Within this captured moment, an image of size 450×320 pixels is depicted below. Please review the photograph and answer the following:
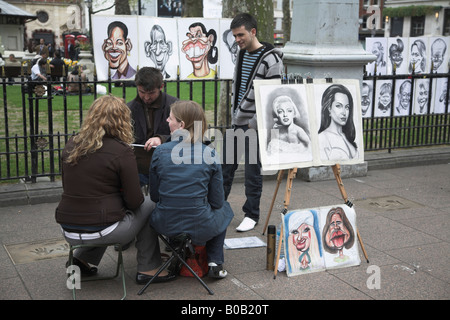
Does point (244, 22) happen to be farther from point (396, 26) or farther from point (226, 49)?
point (396, 26)

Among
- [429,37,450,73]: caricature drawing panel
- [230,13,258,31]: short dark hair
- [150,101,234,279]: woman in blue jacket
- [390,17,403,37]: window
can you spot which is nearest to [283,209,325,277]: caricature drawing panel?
[150,101,234,279]: woman in blue jacket

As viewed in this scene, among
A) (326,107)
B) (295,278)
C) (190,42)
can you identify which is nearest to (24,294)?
(295,278)

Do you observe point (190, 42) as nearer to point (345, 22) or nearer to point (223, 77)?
point (223, 77)

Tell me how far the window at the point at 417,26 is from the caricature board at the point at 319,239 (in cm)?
5232

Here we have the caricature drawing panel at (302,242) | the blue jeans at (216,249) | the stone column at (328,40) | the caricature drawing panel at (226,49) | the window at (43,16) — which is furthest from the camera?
the window at (43,16)

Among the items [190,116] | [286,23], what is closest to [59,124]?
[190,116]

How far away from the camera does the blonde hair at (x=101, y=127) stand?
3.64m

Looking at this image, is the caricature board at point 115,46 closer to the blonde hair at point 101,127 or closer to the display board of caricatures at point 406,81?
the blonde hair at point 101,127

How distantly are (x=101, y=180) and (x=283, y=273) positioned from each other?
1.70 metres

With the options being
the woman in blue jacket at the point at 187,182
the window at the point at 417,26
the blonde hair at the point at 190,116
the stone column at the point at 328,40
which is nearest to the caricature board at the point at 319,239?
the woman in blue jacket at the point at 187,182

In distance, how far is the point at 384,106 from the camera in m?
8.28

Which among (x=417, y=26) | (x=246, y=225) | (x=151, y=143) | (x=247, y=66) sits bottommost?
(x=246, y=225)

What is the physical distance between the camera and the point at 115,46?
262 inches

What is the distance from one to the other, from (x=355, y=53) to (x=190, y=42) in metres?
2.26
